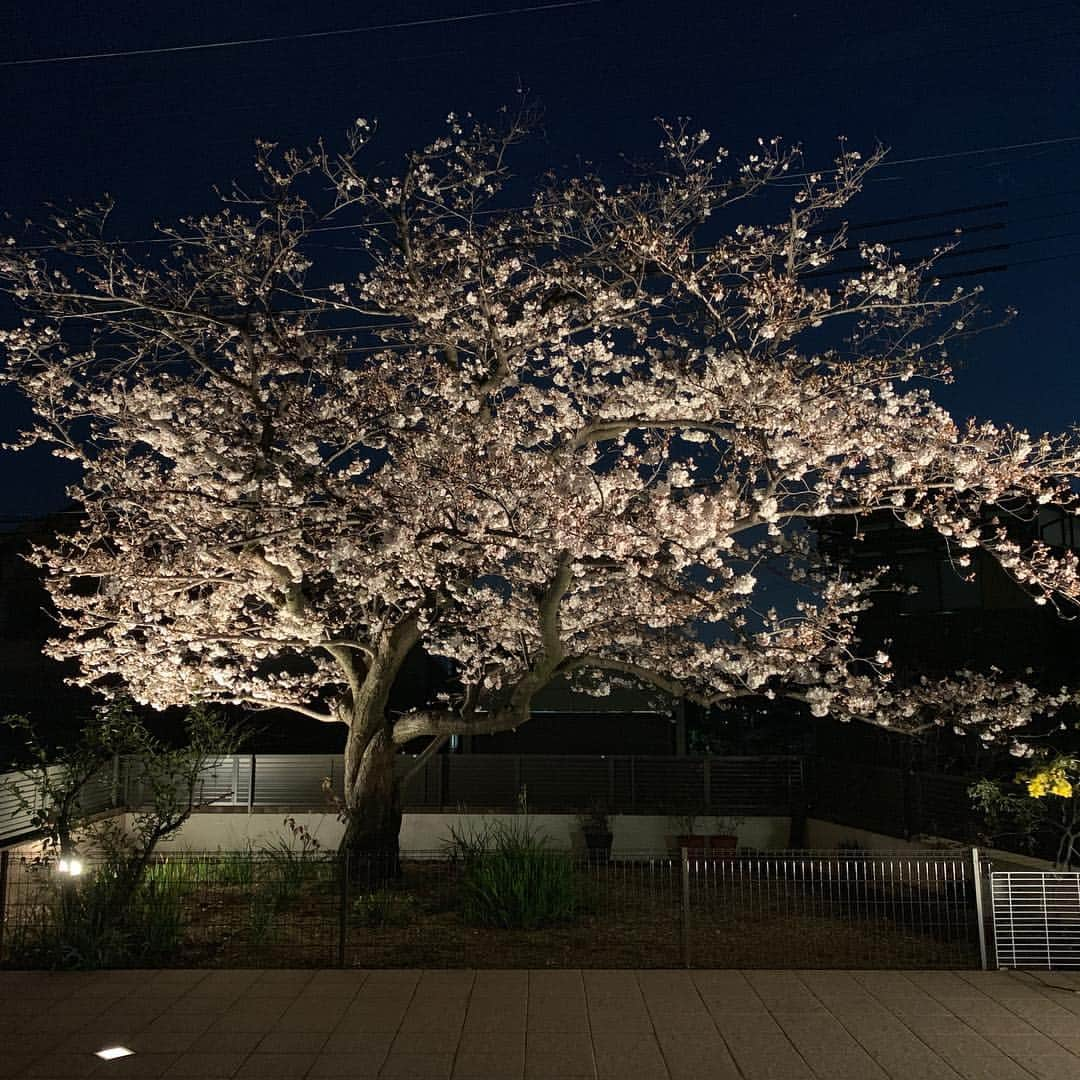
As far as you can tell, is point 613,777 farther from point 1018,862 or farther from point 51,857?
point 51,857

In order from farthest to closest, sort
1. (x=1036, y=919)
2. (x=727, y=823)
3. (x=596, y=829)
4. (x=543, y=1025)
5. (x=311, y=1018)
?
(x=727, y=823) → (x=596, y=829) → (x=1036, y=919) → (x=311, y=1018) → (x=543, y=1025)

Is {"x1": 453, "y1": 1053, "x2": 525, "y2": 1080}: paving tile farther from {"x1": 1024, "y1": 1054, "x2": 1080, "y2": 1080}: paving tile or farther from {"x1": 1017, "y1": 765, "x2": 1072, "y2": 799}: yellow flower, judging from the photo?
{"x1": 1017, "y1": 765, "x2": 1072, "y2": 799}: yellow flower

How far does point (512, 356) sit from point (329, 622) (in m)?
4.02

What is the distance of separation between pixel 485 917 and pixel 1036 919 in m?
5.10

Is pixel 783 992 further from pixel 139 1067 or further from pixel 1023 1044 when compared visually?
pixel 139 1067

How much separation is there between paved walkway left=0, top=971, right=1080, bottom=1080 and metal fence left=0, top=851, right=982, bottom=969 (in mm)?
477

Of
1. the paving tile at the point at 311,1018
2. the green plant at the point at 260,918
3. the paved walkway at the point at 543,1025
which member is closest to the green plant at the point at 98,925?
the paved walkway at the point at 543,1025

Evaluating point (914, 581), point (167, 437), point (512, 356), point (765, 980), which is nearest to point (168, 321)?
point (167, 437)

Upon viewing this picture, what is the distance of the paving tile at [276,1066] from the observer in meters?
6.58

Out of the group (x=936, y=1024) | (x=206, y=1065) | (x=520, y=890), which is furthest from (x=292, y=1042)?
(x=936, y=1024)

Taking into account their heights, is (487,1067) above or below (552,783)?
below

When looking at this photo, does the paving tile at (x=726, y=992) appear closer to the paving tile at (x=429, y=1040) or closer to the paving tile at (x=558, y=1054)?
the paving tile at (x=558, y=1054)

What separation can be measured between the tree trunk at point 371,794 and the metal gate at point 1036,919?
22.5ft

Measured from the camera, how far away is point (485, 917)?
426 inches
